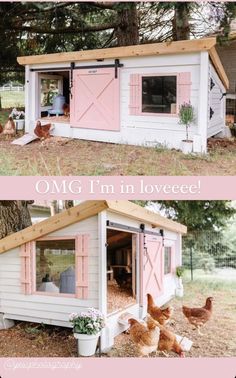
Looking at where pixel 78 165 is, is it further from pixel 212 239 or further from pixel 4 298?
pixel 212 239

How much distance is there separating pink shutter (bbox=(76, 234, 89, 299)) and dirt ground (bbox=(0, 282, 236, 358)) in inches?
23.6

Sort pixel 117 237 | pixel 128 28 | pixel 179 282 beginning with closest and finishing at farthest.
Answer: pixel 117 237 → pixel 128 28 → pixel 179 282

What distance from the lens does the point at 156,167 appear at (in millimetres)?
4750

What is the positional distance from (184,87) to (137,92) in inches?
29.1

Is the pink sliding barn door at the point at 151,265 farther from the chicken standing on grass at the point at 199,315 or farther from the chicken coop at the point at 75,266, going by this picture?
the chicken standing on grass at the point at 199,315

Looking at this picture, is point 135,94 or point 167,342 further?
point 135,94

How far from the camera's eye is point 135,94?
604cm

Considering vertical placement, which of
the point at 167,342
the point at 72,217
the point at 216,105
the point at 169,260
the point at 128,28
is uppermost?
the point at 128,28

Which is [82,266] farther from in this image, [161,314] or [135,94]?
[135,94]

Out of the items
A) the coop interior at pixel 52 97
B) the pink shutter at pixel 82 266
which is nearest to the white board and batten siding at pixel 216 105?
the coop interior at pixel 52 97

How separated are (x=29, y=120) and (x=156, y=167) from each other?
10.0 feet

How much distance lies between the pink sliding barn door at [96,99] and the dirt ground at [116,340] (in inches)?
111

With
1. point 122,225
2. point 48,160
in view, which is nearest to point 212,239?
point 122,225

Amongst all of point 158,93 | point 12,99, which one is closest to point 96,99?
point 158,93
